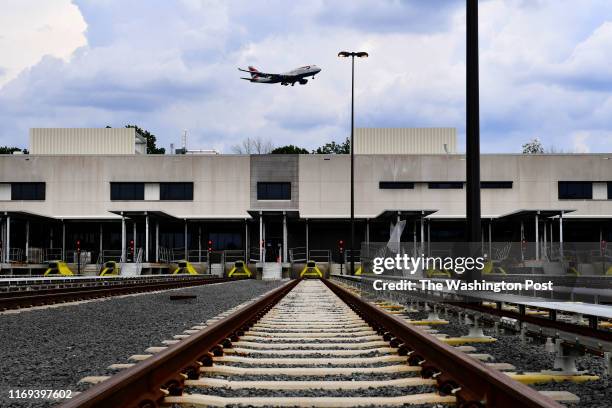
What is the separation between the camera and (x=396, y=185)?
2394 inches

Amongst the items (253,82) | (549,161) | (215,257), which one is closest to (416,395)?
(215,257)

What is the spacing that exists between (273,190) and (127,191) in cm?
1193

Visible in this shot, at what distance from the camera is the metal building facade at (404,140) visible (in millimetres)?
66062

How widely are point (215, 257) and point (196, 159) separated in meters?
8.26

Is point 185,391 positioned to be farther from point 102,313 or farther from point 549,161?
point 549,161

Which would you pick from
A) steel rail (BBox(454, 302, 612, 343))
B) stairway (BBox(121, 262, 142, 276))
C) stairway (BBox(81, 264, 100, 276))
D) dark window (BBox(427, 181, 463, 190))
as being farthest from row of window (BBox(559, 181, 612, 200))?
steel rail (BBox(454, 302, 612, 343))

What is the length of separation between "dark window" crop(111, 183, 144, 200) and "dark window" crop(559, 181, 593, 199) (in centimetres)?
3415

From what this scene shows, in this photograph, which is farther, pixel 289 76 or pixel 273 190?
pixel 289 76

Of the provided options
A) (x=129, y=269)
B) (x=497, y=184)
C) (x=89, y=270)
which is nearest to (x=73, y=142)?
(x=89, y=270)

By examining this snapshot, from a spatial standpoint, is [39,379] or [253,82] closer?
[39,379]

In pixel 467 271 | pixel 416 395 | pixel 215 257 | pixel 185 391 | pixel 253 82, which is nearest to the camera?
pixel 416 395

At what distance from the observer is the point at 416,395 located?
15.8 ft

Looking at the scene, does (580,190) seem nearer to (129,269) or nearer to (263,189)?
(263,189)

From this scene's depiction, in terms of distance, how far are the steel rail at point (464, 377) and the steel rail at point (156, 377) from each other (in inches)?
70.0
